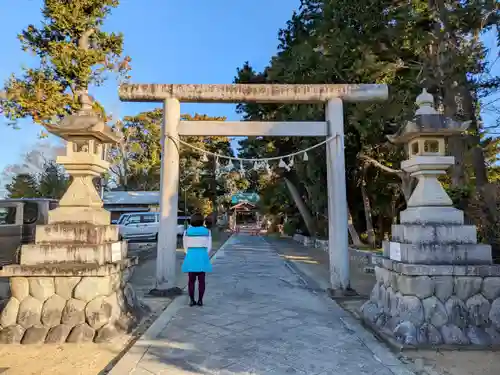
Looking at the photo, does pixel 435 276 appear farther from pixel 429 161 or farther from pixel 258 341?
pixel 258 341

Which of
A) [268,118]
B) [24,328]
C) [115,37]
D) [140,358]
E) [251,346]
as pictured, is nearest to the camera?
[140,358]

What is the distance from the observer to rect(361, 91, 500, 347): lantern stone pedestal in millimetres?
4297

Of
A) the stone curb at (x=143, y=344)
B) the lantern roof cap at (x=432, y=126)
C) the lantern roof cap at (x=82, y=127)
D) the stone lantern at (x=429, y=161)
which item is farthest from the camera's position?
the lantern roof cap at (x=82, y=127)

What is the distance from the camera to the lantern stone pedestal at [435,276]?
4.30 m

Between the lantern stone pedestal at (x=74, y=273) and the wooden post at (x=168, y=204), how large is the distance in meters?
1.74

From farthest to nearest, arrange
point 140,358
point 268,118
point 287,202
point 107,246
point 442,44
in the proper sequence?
point 287,202
point 268,118
point 442,44
point 107,246
point 140,358

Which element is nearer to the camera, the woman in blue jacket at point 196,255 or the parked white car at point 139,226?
the woman in blue jacket at point 196,255

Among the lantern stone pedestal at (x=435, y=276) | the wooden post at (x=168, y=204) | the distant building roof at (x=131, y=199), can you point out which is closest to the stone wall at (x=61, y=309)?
the wooden post at (x=168, y=204)

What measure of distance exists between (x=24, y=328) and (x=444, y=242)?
5.28 m

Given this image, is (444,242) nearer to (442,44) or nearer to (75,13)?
(442,44)

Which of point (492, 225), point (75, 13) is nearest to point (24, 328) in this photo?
point (492, 225)

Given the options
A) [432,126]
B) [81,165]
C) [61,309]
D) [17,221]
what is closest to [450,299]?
[432,126]

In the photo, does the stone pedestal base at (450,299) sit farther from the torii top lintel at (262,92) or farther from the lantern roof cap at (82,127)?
the lantern roof cap at (82,127)

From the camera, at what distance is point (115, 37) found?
14469mm
